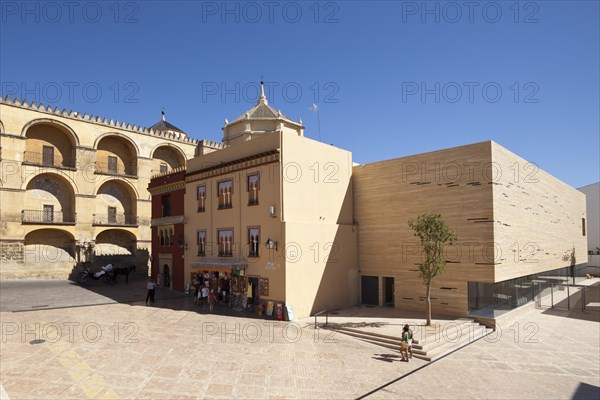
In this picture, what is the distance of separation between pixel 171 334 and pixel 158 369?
4.11 meters

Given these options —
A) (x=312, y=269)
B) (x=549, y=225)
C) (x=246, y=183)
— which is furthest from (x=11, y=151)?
(x=549, y=225)

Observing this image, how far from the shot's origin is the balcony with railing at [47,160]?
1332 inches

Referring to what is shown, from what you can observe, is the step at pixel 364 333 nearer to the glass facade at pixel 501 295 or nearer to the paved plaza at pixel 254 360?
the paved plaza at pixel 254 360

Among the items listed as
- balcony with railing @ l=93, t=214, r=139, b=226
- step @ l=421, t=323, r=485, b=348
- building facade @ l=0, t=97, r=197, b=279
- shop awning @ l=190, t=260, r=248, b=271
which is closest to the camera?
step @ l=421, t=323, r=485, b=348

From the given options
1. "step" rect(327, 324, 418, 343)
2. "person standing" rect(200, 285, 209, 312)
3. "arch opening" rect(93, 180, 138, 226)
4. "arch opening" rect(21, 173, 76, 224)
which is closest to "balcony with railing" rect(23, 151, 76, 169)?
"arch opening" rect(21, 173, 76, 224)

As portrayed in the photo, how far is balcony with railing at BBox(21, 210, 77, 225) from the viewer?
33.1 meters

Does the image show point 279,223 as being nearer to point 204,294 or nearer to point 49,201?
point 204,294

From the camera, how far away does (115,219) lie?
1556 inches

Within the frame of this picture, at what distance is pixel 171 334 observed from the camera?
1628 cm

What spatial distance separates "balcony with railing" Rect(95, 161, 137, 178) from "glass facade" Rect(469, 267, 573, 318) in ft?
113

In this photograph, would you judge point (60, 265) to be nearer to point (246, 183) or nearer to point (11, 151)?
point (11, 151)

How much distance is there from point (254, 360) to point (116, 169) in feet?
109

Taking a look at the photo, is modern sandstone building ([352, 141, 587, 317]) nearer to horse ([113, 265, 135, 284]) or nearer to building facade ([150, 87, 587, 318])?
building facade ([150, 87, 587, 318])

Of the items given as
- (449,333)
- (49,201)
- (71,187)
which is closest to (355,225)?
(449,333)
